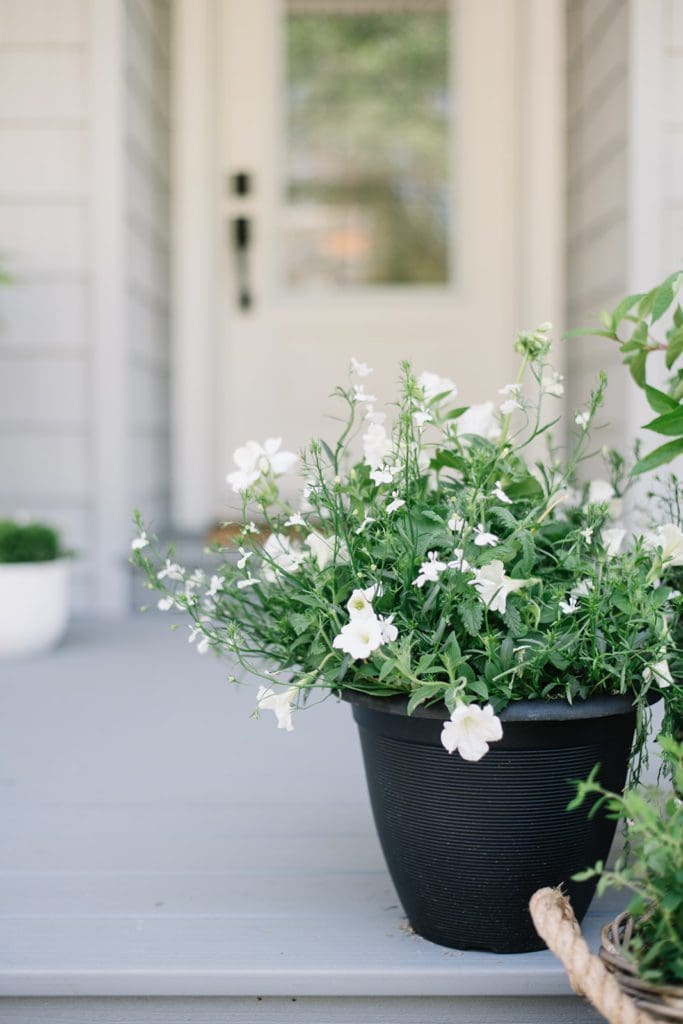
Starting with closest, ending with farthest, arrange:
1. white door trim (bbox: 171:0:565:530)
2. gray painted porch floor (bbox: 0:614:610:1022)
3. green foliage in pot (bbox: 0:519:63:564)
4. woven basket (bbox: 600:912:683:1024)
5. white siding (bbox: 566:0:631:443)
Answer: woven basket (bbox: 600:912:683:1024) < gray painted porch floor (bbox: 0:614:610:1022) < green foliage in pot (bbox: 0:519:63:564) < white siding (bbox: 566:0:631:443) < white door trim (bbox: 171:0:565:530)

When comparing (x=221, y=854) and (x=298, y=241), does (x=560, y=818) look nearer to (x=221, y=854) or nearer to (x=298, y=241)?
(x=221, y=854)

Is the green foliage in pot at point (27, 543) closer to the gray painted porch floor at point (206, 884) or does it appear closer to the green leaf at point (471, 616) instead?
the gray painted porch floor at point (206, 884)

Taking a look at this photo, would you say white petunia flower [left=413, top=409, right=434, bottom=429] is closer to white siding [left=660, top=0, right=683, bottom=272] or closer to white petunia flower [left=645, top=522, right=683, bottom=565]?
white petunia flower [left=645, top=522, right=683, bottom=565]

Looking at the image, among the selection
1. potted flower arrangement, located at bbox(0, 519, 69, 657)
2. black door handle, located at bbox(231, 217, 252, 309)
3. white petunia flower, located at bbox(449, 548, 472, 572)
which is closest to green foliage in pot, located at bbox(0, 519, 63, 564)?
potted flower arrangement, located at bbox(0, 519, 69, 657)

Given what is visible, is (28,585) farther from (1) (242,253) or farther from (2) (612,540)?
(2) (612,540)

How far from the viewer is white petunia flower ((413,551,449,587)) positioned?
1024 mm

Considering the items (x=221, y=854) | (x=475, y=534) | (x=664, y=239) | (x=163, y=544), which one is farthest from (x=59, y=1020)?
(x=664, y=239)

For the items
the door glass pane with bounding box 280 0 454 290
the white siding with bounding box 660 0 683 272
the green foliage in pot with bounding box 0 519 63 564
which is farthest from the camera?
the door glass pane with bounding box 280 0 454 290

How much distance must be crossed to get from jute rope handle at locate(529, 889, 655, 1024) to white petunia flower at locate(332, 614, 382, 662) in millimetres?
292

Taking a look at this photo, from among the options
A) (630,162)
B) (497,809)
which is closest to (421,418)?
(497,809)

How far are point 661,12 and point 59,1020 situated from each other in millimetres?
2787

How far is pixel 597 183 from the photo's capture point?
10.5 feet

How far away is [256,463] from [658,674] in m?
0.49

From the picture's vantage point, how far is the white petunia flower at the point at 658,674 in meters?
1.03
